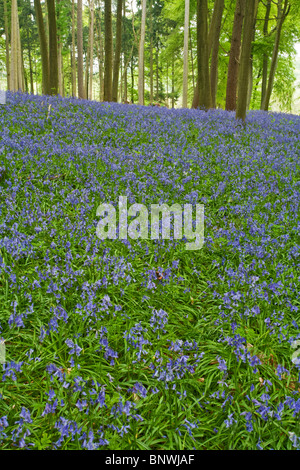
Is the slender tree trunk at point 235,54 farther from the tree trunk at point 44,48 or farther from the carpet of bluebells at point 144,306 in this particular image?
the carpet of bluebells at point 144,306

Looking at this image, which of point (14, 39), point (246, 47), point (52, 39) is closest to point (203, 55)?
point (246, 47)

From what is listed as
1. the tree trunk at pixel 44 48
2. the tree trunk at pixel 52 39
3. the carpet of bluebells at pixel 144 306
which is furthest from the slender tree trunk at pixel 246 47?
the tree trunk at pixel 44 48

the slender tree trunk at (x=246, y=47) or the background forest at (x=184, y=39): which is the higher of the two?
the background forest at (x=184, y=39)

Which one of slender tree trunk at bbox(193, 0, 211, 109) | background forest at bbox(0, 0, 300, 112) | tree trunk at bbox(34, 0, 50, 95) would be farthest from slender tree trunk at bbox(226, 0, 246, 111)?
tree trunk at bbox(34, 0, 50, 95)

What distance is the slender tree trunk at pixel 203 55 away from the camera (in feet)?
38.4

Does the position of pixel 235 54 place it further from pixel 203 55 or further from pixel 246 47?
pixel 246 47

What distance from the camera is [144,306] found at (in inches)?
138

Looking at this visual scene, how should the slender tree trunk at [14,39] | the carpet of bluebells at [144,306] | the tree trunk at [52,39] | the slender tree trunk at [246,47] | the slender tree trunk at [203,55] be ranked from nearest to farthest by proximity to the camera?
the carpet of bluebells at [144,306]
the slender tree trunk at [246,47]
the slender tree trunk at [203,55]
the tree trunk at [52,39]
the slender tree trunk at [14,39]

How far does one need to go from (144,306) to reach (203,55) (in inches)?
454

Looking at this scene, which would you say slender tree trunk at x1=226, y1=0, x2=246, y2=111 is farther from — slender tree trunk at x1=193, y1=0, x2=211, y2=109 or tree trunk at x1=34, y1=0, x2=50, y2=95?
tree trunk at x1=34, y1=0, x2=50, y2=95

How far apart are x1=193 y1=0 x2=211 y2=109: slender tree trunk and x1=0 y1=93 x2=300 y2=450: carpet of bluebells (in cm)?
674

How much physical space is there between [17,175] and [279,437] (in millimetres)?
5034

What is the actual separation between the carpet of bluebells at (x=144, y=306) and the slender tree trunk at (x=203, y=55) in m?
6.74
